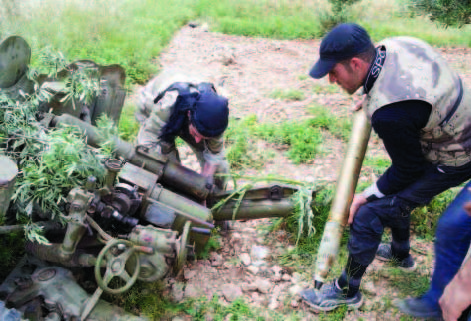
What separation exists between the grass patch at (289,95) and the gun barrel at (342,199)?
4095mm

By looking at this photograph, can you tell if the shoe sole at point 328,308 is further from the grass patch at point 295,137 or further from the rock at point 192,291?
the grass patch at point 295,137

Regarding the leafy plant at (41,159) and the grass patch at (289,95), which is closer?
the leafy plant at (41,159)

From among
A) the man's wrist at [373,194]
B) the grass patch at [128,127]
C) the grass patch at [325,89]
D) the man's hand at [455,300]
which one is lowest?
the grass patch at [128,127]

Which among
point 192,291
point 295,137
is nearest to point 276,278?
point 192,291

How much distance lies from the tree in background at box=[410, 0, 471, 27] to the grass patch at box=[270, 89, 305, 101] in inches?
136

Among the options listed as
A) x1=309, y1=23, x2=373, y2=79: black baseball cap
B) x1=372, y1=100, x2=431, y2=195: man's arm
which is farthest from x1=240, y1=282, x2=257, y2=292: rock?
x1=309, y1=23, x2=373, y2=79: black baseball cap

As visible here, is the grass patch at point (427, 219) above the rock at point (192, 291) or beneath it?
above

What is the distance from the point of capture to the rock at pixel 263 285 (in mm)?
4238

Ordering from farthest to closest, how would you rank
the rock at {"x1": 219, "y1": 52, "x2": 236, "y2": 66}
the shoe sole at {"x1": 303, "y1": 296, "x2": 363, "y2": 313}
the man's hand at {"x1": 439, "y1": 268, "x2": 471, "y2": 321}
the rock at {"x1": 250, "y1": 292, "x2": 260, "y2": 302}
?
the rock at {"x1": 219, "y1": 52, "x2": 236, "y2": 66}
the rock at {"x1": 250, "y1": 292, "x2": 260, "y2": 302}
the shoe sole at {"x1": 303, "y1": 296, "x2": 363, "y2": 313}
the man's hand at {"x1": 439, "y1": 268, "x2": 471, "y2": 321}

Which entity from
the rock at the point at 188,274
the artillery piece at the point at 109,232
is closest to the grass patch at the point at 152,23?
the artillery piece at the point at 109,232

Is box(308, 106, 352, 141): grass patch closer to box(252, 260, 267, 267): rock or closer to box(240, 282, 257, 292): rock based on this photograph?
box(252, 260, 267, 267): rock

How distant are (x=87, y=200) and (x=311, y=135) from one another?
422 cm

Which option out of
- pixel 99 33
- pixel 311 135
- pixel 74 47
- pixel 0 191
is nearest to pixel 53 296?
pixel 0 191

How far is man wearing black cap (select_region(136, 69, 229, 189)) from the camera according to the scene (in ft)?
13.3
